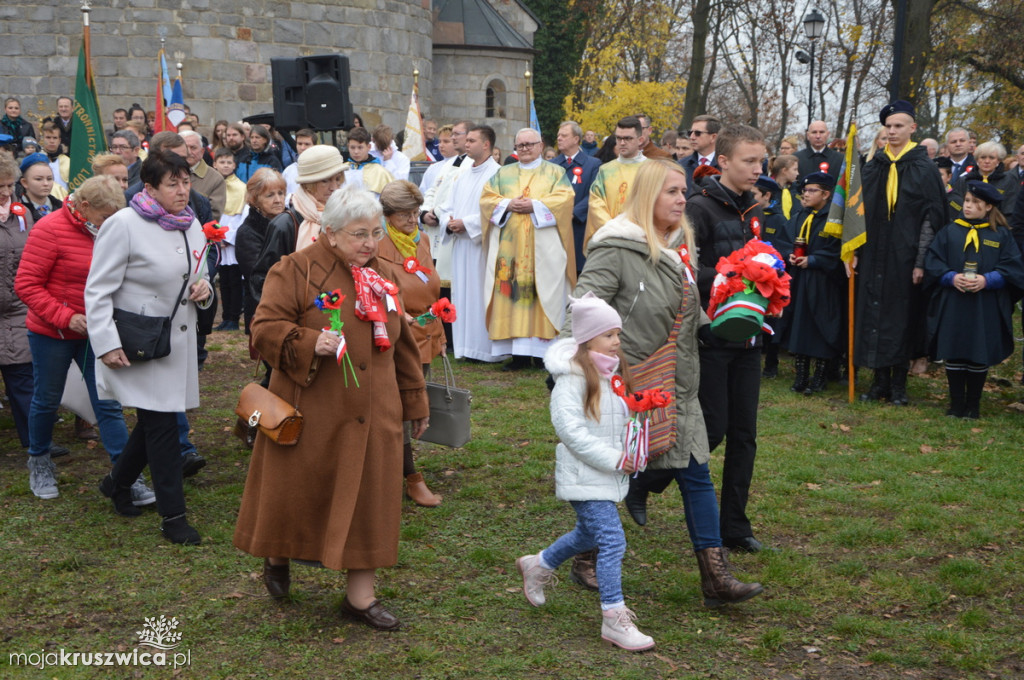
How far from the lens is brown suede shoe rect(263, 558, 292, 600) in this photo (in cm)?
493

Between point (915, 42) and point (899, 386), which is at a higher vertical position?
point (915, 42)

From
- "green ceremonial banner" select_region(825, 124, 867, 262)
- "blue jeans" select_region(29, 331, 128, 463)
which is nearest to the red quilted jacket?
Result: "blue jeans" select_region(29, 331, 128, 463)

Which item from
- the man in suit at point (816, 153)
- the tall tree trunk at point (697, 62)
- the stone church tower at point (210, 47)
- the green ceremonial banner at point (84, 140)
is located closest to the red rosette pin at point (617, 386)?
the green ceremonial banner at point (84, 140)

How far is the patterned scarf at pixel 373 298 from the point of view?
14.9 ft

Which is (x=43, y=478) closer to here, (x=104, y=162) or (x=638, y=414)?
(x=104, y=162)

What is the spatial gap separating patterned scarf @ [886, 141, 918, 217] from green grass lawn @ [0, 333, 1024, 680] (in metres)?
2.50

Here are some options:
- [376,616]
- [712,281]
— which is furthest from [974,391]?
[376,616]

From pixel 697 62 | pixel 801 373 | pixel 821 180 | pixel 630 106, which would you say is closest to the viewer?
pixel 801 373

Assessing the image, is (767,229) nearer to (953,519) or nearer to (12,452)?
(953,519)

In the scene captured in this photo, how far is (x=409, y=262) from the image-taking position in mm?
6504

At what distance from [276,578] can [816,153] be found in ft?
33.4

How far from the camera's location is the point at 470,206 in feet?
37.3

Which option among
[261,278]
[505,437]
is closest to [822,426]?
[505,437]

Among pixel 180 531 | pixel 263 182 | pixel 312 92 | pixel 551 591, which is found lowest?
pixel 551 591
